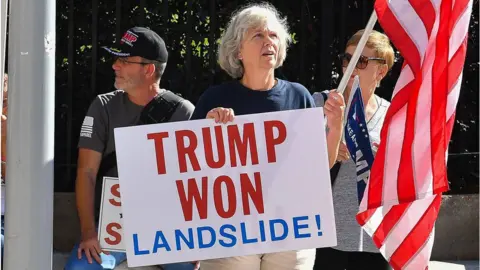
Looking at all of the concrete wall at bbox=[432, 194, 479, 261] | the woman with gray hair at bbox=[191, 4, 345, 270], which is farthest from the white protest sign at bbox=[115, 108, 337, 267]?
the concrete wall at bbox=[432, 194, 479, 261]

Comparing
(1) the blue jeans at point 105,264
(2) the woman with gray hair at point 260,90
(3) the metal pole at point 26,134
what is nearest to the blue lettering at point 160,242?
(2) the woman with gray hair at point 260,90

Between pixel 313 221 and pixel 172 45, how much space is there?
2.80 meters

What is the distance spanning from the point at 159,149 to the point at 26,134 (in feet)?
1.92

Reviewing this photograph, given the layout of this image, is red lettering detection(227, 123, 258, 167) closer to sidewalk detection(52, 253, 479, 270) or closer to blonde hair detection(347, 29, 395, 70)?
blonde hair detection(347, 29, 395, 70)

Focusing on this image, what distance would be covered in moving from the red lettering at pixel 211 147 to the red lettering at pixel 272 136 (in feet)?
0.64

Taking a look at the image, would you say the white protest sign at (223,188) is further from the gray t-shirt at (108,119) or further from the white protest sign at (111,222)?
the gray t-shirt at (108,119)

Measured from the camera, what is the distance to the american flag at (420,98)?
4492 millimetres

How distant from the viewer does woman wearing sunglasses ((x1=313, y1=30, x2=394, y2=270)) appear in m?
4.98

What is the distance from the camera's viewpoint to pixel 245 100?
15.1 feet

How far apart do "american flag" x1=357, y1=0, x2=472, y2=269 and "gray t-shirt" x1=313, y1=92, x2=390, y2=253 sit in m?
0.43

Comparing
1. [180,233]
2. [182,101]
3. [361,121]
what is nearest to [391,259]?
[361,121]

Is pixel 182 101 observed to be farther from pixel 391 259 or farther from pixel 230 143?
pixel 391 259

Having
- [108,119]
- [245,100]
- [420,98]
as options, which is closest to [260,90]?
[245,100]

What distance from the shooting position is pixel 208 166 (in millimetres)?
4453
